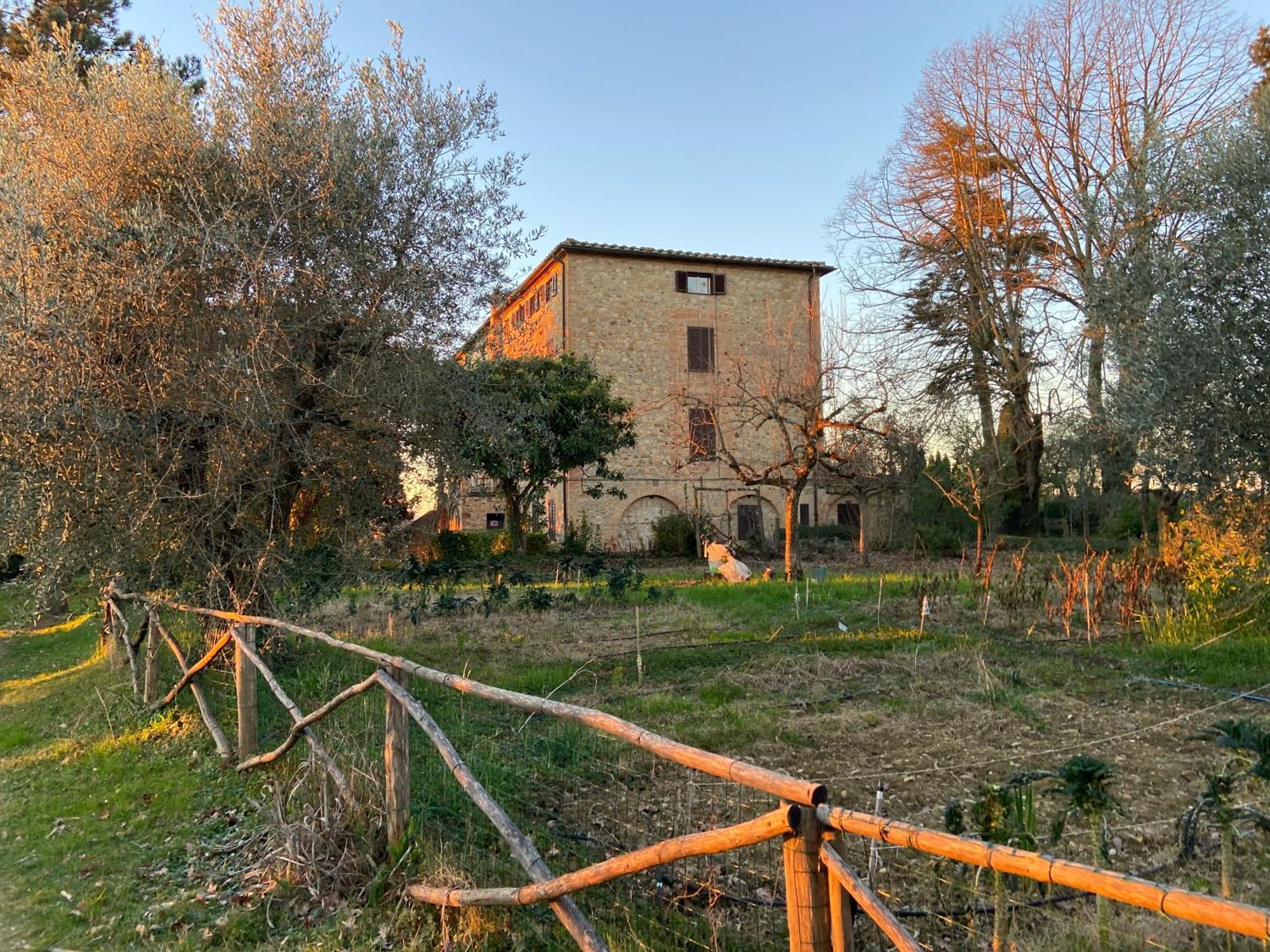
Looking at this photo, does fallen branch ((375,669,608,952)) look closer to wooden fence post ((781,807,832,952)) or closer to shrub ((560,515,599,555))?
wooden fence post ((781,807,832,952))

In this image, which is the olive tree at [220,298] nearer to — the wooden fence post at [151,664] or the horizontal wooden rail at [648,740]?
Result: the wooden fence post at [151,664]

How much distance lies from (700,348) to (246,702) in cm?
2263

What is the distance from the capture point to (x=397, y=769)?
143 inches

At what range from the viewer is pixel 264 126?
625 cm

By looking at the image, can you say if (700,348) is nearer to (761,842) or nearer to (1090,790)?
(1090,790)

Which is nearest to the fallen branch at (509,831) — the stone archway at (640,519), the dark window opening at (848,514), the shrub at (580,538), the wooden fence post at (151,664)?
the wooden fence post at (151,664)

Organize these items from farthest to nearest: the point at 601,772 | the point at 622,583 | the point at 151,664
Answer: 1. the point at 622,583
2. the point at 151,664
3. the point at 601,772

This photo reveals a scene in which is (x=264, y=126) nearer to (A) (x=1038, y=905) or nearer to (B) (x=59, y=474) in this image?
(B) (x=59, y=474)

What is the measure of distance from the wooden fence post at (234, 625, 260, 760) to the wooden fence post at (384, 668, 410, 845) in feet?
6.59

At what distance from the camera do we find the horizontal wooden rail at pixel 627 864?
2006mm

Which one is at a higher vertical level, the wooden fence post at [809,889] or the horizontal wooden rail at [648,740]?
the horizontal wooden rail at [648,740]

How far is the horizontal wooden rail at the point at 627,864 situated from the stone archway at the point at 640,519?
854 inches

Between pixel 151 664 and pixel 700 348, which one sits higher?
pixel 700 348

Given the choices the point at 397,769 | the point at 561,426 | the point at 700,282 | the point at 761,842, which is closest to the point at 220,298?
the point at 397,769
